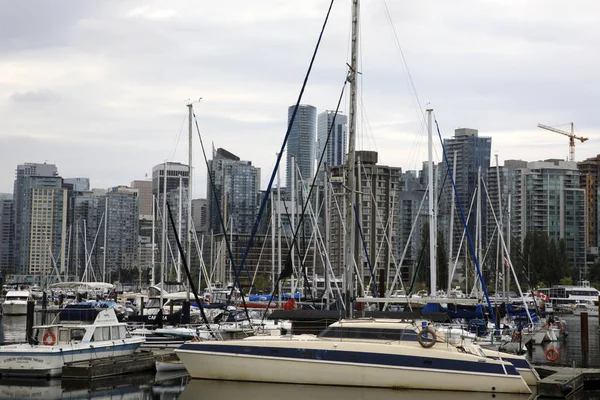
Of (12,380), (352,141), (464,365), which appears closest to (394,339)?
(464,365)

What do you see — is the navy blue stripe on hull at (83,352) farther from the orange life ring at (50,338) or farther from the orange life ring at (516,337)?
the orange life ring at (516,337)

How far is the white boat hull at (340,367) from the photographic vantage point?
30375 millimetres

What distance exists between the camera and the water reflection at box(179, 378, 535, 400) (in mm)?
29953

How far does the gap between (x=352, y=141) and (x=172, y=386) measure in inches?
494

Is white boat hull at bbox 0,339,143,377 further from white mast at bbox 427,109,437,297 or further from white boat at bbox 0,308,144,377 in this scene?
white mast at bbox 427,109,437,297

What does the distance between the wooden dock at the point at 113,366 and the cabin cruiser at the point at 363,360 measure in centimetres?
425

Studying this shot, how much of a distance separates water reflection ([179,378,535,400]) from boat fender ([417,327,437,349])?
1711 mm

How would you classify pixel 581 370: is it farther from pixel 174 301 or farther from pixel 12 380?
pixel 174 301

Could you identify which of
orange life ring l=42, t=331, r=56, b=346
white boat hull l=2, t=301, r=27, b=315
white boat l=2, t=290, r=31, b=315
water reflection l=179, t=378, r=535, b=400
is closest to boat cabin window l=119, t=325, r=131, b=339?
orange life ring l=42, t=331, r=56, b=346

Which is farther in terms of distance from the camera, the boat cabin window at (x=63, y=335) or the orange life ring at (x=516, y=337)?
the orange life ring at (x=516, y=337)

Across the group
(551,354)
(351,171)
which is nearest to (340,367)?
(351,171)

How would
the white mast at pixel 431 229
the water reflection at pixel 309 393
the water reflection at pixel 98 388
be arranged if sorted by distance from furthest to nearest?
the white mast at pixel 431 229 → the water reflection at pixel 98 388 → the water reflection at pixel 309 393

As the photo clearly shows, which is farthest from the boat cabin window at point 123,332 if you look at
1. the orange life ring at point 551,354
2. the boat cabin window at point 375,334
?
the orange life ring at point 551,354

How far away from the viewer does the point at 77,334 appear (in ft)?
123
